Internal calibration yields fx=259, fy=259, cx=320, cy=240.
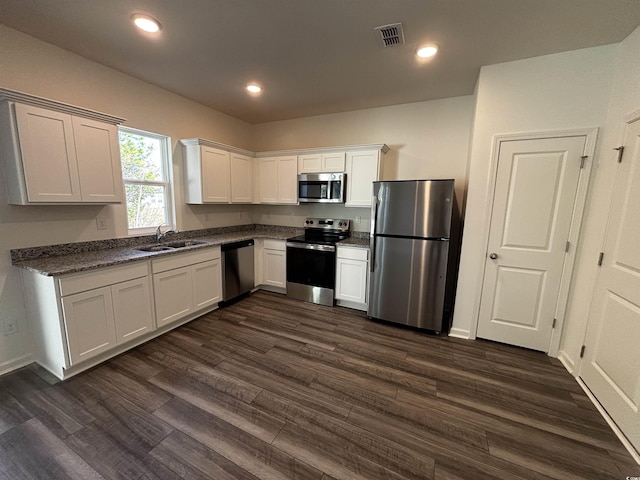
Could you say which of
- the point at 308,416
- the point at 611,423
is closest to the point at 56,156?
the point at 308,416

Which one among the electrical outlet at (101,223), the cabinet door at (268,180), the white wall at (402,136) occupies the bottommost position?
the electrical outlet at (101,223)

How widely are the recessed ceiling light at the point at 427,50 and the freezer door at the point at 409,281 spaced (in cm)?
178

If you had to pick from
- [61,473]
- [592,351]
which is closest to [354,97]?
[592,351]

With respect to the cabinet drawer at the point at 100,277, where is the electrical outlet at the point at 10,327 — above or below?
below

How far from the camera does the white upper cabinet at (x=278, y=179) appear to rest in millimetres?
4055

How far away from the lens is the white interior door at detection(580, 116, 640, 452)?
1699mm

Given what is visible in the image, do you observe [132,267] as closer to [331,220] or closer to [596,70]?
[331,220]

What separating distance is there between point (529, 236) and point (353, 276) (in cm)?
194

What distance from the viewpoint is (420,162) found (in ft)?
11.8

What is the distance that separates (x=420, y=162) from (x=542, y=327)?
2.35 m

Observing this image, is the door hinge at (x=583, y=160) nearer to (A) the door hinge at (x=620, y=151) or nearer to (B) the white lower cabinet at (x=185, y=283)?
(A) the door hinge at (x=620, y=151)

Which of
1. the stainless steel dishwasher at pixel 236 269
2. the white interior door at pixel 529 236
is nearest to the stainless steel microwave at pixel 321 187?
the stainless steel dishwasher at pixel 236 269

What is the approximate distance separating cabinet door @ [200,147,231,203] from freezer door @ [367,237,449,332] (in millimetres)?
2342

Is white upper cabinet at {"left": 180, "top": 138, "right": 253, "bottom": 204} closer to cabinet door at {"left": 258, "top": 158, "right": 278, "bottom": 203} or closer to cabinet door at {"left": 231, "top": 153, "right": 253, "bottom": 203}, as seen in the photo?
cabinet door at {"left": 231, "top": 153, "right": 253, "bottom": 203}
